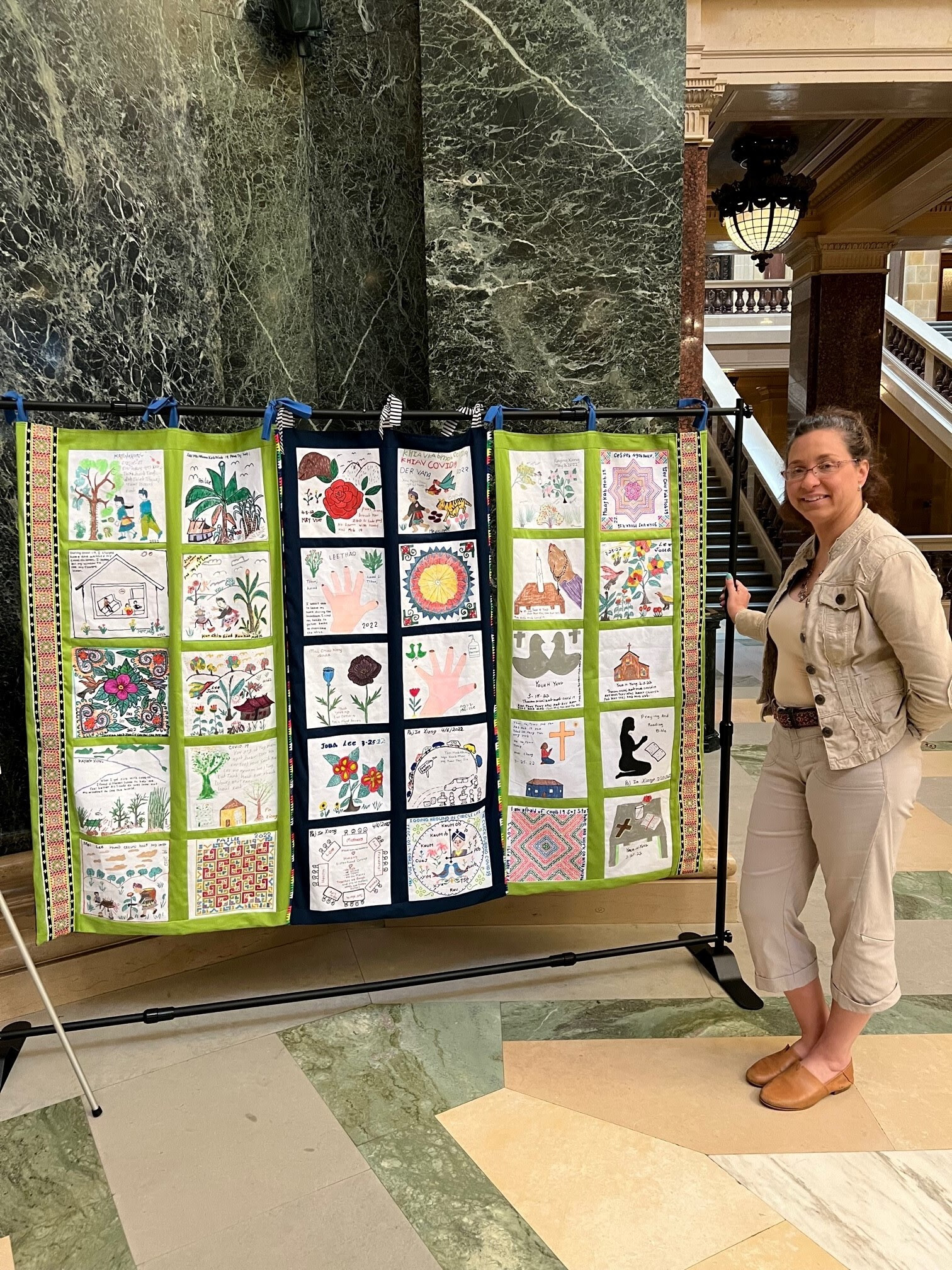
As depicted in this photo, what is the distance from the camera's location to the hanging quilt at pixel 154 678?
98.2 inches

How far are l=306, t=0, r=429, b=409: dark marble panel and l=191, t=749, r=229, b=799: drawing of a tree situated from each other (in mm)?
1322

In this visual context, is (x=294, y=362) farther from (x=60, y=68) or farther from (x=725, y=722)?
(x=725, y=722)

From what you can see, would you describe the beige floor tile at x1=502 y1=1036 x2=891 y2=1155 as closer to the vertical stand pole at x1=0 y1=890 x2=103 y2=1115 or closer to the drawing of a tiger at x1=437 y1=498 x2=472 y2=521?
the vertical stand pole at x1=0 y1=890 x2=103 y2=1115

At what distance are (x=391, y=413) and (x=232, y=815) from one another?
3.84ft

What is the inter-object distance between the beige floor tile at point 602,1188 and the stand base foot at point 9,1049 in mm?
1150

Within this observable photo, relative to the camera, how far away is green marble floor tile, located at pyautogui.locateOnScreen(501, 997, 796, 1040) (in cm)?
269

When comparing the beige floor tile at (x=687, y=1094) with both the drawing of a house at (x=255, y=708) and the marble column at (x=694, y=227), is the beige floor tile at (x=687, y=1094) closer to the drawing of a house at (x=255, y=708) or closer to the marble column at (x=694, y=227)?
the drawing of a house at (x=255, y=708)

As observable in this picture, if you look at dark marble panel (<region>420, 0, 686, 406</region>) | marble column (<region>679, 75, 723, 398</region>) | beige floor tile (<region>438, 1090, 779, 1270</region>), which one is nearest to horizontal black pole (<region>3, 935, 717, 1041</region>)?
beige floor tile (<region>438, 1090, 779, 1270</region>)

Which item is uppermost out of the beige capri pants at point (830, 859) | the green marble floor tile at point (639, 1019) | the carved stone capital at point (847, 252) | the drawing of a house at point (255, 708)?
the carved stone capital at point (847, 252)

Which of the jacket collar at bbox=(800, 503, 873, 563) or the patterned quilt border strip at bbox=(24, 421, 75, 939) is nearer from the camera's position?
the jacket collar at bbox=(800, 503, 873, 563)

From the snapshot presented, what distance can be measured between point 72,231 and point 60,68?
0.42 m

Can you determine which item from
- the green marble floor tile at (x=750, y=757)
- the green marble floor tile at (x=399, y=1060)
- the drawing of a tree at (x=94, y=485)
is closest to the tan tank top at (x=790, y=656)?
the green marble floor tile at (x=399, y=1060)

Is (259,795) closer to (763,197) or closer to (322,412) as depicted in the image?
(322,412)

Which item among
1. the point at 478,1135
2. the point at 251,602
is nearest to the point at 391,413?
the point at 251,602
